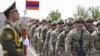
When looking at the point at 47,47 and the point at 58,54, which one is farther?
the point at 47,47

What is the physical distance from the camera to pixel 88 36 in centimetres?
1048

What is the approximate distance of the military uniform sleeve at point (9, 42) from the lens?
6.18 meters

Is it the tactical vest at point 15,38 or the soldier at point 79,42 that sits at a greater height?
the tactical vest at point 15,38

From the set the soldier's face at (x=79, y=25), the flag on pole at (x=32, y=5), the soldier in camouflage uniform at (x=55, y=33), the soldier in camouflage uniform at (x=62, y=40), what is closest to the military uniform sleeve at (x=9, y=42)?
the soldier's face at (x=79, y=25)

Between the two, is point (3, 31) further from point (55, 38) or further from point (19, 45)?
point (55, 38)

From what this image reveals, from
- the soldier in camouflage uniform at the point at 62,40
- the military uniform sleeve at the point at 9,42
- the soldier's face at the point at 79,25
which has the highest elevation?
the military uniform sleeve at the point at 9,42

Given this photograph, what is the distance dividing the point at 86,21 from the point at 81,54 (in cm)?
243

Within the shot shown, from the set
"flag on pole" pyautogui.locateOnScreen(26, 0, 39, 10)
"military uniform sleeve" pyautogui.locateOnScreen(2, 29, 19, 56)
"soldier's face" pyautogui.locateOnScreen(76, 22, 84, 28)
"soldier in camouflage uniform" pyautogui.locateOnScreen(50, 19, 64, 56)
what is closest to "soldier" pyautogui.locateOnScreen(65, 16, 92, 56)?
"soldier's face" pyautogui.locateOnScreen(76, 22, 84, 28)

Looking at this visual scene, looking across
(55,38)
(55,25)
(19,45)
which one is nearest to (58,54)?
(55,38)

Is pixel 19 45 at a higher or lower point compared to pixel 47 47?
higher

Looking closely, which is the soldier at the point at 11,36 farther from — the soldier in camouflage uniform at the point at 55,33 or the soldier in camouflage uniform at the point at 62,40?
the soldier in camouflage uniform at the point at 55,33

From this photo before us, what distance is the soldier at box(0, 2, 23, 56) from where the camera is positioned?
6.20 m

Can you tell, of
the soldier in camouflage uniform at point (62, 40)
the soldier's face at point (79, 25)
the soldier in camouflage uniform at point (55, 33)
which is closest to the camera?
the soldier's face at point (79, 25)

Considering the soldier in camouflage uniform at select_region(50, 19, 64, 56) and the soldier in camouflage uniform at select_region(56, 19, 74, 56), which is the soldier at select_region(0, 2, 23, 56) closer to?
the soldier in camouflage uniform at select_region(56, 19, 74, 56)
